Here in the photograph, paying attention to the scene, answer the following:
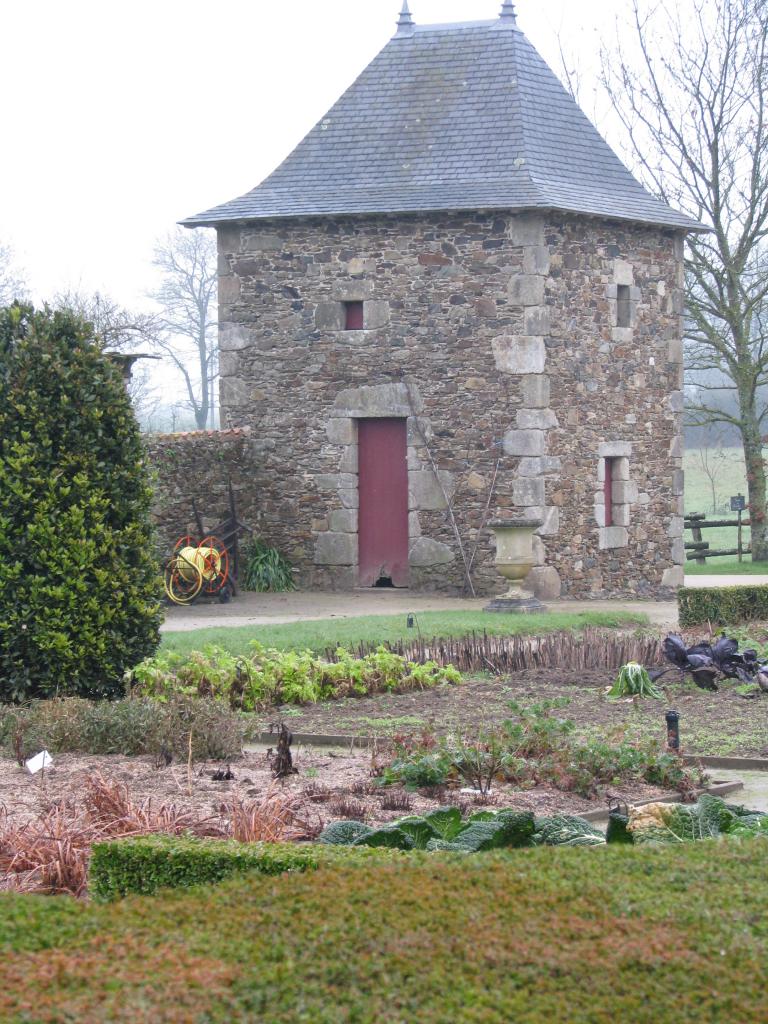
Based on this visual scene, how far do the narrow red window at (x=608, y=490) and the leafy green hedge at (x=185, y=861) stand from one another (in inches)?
551

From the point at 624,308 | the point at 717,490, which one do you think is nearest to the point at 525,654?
the point at 624,308

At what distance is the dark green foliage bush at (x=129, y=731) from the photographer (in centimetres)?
756

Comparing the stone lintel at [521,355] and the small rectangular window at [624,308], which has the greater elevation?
the small rectangular window at [624,308]

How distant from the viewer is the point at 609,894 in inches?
160

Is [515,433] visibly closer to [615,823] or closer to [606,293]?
[606,293]

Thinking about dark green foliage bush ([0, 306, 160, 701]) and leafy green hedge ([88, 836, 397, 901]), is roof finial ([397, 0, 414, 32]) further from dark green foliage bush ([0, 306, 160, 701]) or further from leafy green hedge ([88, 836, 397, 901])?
leafy green hedge ([88, 836, 397, 901])

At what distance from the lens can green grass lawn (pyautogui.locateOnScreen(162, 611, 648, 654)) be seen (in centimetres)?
1192

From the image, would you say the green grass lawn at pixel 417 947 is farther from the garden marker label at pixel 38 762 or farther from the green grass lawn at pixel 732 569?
the green grass lawn at pixel 732 569

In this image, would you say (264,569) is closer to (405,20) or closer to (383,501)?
(383,501)

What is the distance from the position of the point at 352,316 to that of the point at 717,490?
26812 mm

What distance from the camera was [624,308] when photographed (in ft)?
61.9

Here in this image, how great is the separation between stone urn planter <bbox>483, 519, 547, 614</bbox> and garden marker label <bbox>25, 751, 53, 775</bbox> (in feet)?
29.8

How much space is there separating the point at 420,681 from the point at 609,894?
6.52 meters

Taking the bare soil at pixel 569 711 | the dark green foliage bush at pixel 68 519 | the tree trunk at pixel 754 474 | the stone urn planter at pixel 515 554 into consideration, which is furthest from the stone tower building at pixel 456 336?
the dark green foliage bush at pixel 68 519
